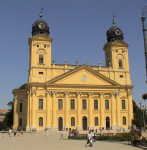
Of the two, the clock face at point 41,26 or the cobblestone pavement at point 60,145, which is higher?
the clock face at point 41,26

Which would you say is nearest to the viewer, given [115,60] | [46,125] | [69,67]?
[46,125]

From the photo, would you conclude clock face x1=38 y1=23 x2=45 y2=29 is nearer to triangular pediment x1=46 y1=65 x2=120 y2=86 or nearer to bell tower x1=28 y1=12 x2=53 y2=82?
bell tower x1=28 y1=12 x2=53 y2=82

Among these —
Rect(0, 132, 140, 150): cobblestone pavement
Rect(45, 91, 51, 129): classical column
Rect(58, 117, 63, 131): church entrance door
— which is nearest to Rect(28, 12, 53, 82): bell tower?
Rect(45, 91, 51, 129): classical column

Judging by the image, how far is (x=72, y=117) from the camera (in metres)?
55.7

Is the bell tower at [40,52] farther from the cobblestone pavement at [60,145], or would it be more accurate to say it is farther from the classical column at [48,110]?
the cobblestone pavement at [60,145]

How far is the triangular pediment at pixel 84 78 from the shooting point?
185ft

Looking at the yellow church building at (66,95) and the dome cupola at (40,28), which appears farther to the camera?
the dome cupola at (40,28)

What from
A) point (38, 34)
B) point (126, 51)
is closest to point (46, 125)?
point (38, 34)

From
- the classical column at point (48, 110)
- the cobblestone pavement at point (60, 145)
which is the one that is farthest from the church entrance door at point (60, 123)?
the cobblestone pavement at point (60, 145)

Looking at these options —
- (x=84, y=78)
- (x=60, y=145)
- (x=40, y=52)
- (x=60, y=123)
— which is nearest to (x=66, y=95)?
(x=84, y=78)

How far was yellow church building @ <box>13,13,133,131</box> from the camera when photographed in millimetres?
54625

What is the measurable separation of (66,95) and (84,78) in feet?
19.5

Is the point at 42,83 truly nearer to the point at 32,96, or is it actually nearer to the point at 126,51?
the point at 32,96

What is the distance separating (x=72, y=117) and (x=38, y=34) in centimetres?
2113
